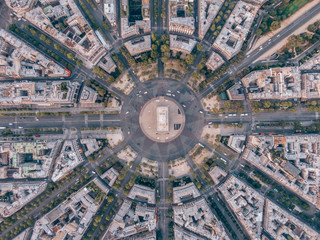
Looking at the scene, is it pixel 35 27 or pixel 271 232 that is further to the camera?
pixel 35 27

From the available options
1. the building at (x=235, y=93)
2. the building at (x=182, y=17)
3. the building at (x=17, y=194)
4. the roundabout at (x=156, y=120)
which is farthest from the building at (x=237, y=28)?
the building at (x=17, y=194)

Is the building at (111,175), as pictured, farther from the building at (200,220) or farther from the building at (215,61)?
the building at (215,61)

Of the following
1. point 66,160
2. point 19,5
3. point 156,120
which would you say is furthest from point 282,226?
point 19,5

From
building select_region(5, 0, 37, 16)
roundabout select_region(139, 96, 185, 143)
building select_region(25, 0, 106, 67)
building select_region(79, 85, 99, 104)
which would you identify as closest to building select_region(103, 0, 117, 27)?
building select_region(25, 0, 106, 67)

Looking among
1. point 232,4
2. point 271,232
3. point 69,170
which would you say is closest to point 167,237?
point 271,232

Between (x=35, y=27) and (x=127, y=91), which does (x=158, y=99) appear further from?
(x=35, y=27)

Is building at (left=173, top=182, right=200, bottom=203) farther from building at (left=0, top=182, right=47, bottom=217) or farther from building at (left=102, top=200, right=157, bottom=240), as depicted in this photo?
building at (left=0, top=182, right=47, bottom=217)

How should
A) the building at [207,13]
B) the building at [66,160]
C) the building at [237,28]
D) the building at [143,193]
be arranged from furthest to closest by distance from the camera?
the building at [207,13] → the building at [237,28] → the building at [143,193] → the building at [66,160]

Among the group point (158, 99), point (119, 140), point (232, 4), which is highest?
point (232, 4)
